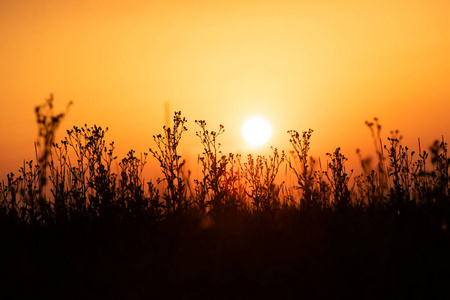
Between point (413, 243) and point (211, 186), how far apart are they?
3963mm

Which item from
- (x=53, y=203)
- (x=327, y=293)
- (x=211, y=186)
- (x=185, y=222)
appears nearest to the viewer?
(x=327, y=293)

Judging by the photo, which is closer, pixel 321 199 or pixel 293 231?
pixel 293 231

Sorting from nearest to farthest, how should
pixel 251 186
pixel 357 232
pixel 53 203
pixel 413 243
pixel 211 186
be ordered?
pixel 413 243
pixel 357 232
pixel 53 203
pixel 211 186
pixel 251 186

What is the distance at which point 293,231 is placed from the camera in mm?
6078

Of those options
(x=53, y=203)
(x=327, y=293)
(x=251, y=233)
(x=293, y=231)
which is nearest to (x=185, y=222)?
(x=251, y=233)

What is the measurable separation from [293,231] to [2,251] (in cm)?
375

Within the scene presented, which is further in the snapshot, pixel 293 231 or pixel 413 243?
pixel 293 231

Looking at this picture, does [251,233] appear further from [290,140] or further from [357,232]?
[290,140]

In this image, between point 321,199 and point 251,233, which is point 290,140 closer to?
point 321,199

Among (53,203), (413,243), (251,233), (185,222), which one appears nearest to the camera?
(413,243)

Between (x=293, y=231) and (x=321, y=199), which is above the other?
(x=321, y=199)

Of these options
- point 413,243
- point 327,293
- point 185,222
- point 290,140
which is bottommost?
point 327,293

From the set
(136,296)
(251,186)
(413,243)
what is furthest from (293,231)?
(251,186)

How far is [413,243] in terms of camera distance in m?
5.20
